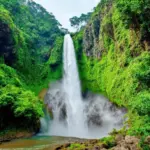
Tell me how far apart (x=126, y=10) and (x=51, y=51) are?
26941 millimetres

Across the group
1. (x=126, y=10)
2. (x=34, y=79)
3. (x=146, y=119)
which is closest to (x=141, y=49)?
(x=126, y=10)

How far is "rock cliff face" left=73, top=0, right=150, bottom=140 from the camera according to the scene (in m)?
18.7

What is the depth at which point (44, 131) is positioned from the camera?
97.8ft

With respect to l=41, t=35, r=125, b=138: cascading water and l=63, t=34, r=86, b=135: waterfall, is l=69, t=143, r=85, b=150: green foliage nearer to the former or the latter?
l=41, t=35, r=125, b=138: cascading water

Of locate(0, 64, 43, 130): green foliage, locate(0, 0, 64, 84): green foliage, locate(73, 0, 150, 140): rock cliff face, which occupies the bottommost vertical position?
locate(0, 64, 43, 130): green foliage

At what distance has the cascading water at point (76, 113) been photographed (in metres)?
29.4

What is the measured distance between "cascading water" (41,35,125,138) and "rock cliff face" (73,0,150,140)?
141 cm

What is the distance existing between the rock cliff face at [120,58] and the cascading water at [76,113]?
141cm

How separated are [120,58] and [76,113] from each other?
29.5 ft

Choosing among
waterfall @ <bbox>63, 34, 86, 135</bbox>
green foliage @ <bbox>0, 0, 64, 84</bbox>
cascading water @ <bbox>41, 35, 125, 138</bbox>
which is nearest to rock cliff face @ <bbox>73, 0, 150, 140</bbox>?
waterfall @ <bbox>63, 34, 86, 135</bbox>

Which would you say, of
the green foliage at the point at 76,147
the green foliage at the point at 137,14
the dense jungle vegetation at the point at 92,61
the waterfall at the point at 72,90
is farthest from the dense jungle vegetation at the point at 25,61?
the green foliage at the point at 137,14

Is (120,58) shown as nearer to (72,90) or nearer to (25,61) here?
(72,90)

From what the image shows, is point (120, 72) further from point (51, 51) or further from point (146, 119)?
point (51, 51)

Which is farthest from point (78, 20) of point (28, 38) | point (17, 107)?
point (17, 107)
